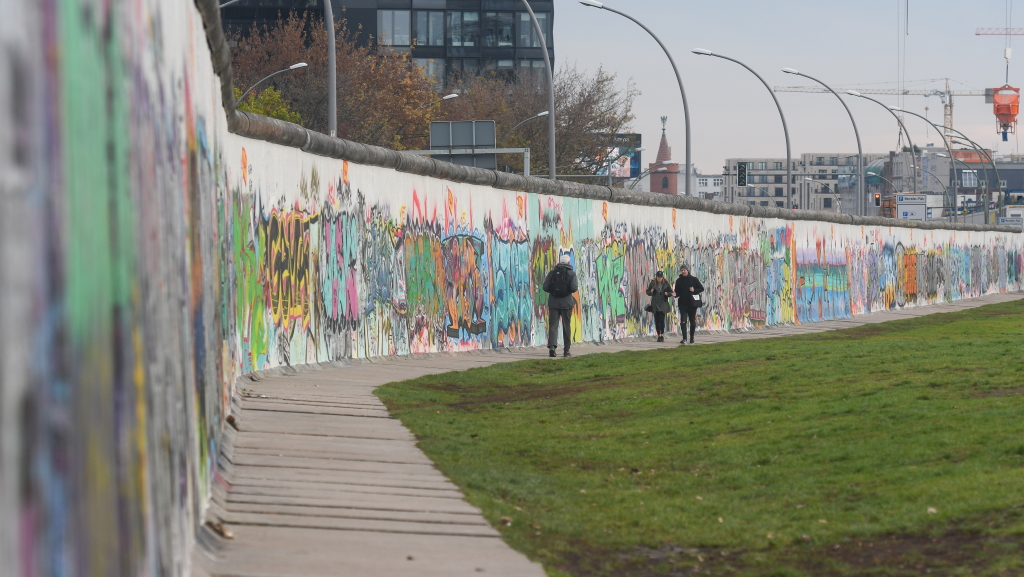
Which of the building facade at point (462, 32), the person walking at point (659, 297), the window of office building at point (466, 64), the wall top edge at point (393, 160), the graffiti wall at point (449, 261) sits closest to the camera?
the wall top edge at point (393, 160)

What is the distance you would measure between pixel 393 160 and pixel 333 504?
34.2 ft

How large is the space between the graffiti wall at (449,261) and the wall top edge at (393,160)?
14 cm

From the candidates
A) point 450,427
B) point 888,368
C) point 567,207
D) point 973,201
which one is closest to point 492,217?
point 567,207

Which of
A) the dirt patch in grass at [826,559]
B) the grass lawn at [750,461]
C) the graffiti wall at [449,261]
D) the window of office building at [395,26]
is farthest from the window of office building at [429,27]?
the dirt patch in grass at [826,559]

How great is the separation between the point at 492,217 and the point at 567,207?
3376 millimetres

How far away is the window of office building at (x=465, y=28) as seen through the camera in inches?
3364

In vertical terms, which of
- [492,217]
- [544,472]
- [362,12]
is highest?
[362,12]

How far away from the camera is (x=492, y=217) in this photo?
68.9 feet

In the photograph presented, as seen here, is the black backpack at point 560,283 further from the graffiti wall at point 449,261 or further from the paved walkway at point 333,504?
the paved walkway at point 333,504

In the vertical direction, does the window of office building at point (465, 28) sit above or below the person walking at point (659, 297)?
above

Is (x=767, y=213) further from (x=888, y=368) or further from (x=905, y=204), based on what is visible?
(x=905, y=204)

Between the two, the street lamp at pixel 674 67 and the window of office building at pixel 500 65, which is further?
the window of office building at pixel 500 65

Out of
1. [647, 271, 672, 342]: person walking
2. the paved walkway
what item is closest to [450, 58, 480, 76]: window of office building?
[647, 271, 672, 342]: person walking

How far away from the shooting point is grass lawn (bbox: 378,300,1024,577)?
691cm
